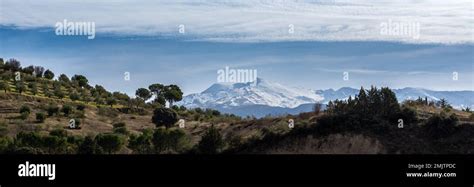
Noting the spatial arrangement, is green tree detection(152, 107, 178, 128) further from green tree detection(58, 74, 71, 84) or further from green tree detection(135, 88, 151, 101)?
green tree detection(58, 74, 71, 84)

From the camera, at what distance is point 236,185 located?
21.6m

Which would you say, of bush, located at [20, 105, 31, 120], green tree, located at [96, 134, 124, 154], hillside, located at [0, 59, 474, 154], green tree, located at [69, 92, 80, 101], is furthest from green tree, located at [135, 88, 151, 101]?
green tree, located at [96, 134, 124, 154]

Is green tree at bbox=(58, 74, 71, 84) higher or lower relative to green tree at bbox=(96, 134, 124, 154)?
higher

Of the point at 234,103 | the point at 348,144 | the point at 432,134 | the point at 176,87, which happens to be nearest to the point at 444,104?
the point at 432,134

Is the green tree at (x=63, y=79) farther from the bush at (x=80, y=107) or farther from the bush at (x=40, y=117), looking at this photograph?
the bush at (x=40, y=117)

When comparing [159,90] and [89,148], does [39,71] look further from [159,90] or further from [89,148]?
[89,148]

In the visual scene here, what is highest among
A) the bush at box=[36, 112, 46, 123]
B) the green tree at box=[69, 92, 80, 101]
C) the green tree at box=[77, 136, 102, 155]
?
the green tree at box=[69, 92, 80, 101]

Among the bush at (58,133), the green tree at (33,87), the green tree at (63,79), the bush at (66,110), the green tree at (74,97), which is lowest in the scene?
the bush at (58,133)

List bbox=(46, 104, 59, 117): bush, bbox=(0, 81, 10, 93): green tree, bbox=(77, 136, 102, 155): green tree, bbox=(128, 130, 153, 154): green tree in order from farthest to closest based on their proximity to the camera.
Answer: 1. bbox=(0, 81, 10, 93): green tree
2. bbox=(46, 104, 59, 117): bush
3. bbox=(128, 130, 153, 154): green tree
4. bbox=(77, 136, 102, 155): green tree

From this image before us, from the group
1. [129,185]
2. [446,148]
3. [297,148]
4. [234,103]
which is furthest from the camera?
[234,103]

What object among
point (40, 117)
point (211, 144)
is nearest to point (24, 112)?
point (40, 117)

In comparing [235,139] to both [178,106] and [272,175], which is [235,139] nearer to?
[272,175]

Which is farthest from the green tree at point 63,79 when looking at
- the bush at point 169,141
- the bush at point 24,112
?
the bush at point 169,141

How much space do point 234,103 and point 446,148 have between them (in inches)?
5281
